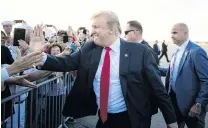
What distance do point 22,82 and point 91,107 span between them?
760 mm

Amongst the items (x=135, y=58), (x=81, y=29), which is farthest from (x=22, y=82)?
(x=81, y=29)

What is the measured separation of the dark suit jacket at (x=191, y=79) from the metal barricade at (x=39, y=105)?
71.1 inches

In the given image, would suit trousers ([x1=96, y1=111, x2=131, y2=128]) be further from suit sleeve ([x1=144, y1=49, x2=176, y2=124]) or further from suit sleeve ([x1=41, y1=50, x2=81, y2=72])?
suit sleeve ([x1=41, y1=50, x2=81, y2=72])

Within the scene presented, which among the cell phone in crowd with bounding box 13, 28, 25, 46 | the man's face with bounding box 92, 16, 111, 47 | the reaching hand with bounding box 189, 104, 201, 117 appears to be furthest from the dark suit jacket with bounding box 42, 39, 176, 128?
the reaching hand with bounding box 189, 104, 201, 117

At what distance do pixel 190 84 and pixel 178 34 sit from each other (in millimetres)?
724

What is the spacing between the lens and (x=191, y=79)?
4.05 meters

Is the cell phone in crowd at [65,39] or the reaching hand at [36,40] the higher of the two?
the reaching hand at [36,40]

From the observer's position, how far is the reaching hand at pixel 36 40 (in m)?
3.01

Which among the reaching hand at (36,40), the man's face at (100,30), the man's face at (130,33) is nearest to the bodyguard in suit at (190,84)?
the man's face at (130,33)

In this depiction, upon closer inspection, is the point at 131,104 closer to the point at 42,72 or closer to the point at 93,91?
the point at 93,91

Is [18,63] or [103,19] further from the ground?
[103,19]

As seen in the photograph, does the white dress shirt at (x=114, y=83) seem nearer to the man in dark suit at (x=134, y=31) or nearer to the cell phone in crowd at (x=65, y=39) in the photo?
the man in dark suit at (x=134, y=31)

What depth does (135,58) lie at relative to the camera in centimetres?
303

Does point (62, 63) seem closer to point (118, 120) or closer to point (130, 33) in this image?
point (118, 120)
